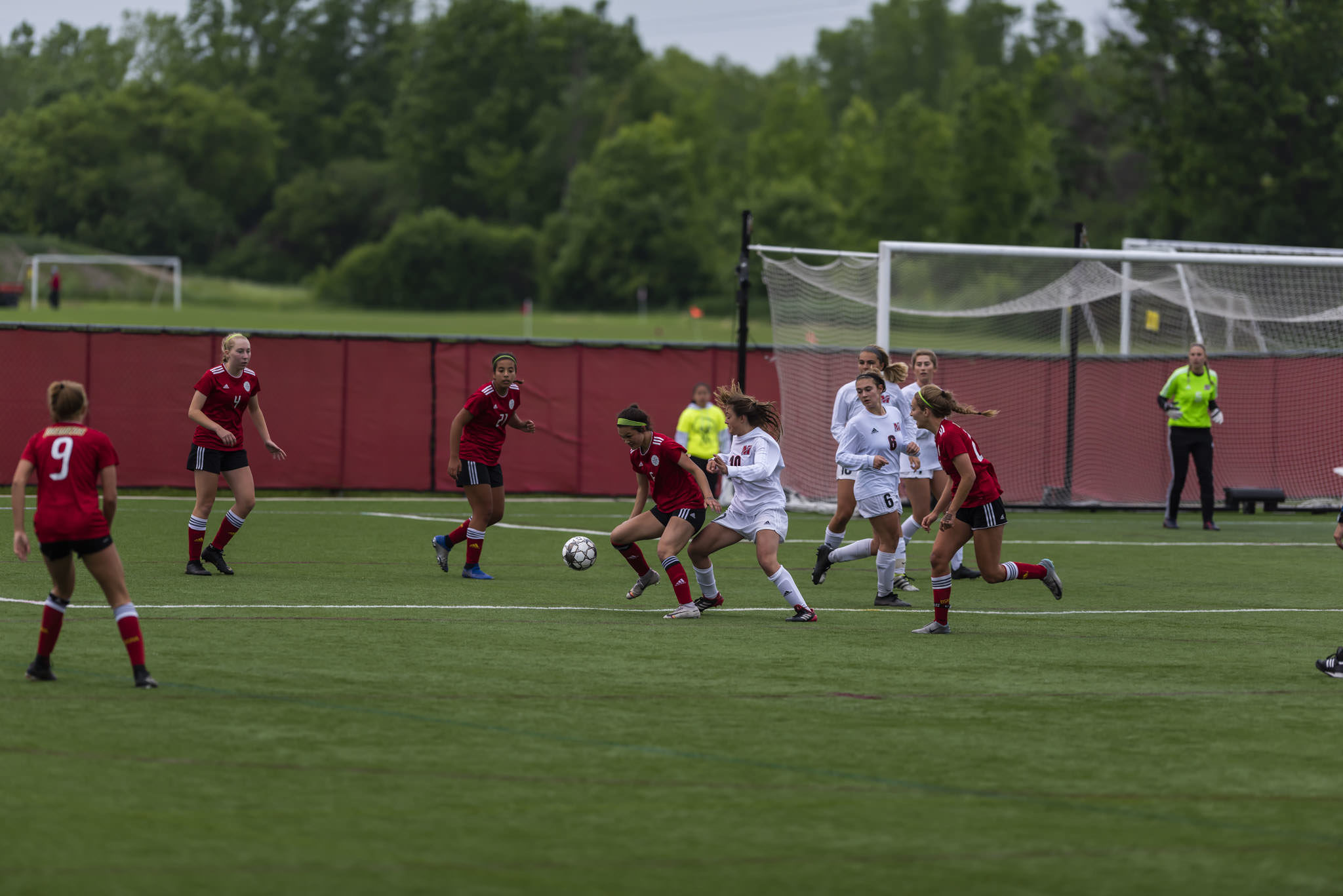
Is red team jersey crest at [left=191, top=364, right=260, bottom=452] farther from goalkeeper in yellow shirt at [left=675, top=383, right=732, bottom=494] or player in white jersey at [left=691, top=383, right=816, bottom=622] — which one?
goalkeeper in yellow shirt at [left=675, top=383, right=732, bottom=494]

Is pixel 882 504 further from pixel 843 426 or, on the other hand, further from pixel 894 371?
pixel 894 371

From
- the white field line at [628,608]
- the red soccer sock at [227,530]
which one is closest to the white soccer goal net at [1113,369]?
the white field line at [628,608]

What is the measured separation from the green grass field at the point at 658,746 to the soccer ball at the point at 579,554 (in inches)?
13.3

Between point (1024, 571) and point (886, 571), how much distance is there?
114 cm

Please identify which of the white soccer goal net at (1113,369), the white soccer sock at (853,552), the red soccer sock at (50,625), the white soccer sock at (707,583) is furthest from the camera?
the white soccer goal net at (1113,369)

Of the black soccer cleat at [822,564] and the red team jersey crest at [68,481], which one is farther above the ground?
the red team jersey crest at [68,481]

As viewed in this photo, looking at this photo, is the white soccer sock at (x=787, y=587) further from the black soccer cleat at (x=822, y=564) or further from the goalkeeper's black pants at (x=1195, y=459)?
the goalkeeper's black pants at (x=1195, y=459)

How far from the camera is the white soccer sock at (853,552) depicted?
12562mm

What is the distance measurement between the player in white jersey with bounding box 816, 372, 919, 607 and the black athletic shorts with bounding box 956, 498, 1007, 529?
1.44 metres

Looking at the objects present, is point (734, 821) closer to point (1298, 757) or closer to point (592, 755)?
point (592, 755)

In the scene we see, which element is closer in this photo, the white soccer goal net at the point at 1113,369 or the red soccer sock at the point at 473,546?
the red soccer sock at the point at 473,546

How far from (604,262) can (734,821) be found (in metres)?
83.8

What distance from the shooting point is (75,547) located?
772 cm

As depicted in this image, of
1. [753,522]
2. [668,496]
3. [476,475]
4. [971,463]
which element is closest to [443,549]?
[476,475]
